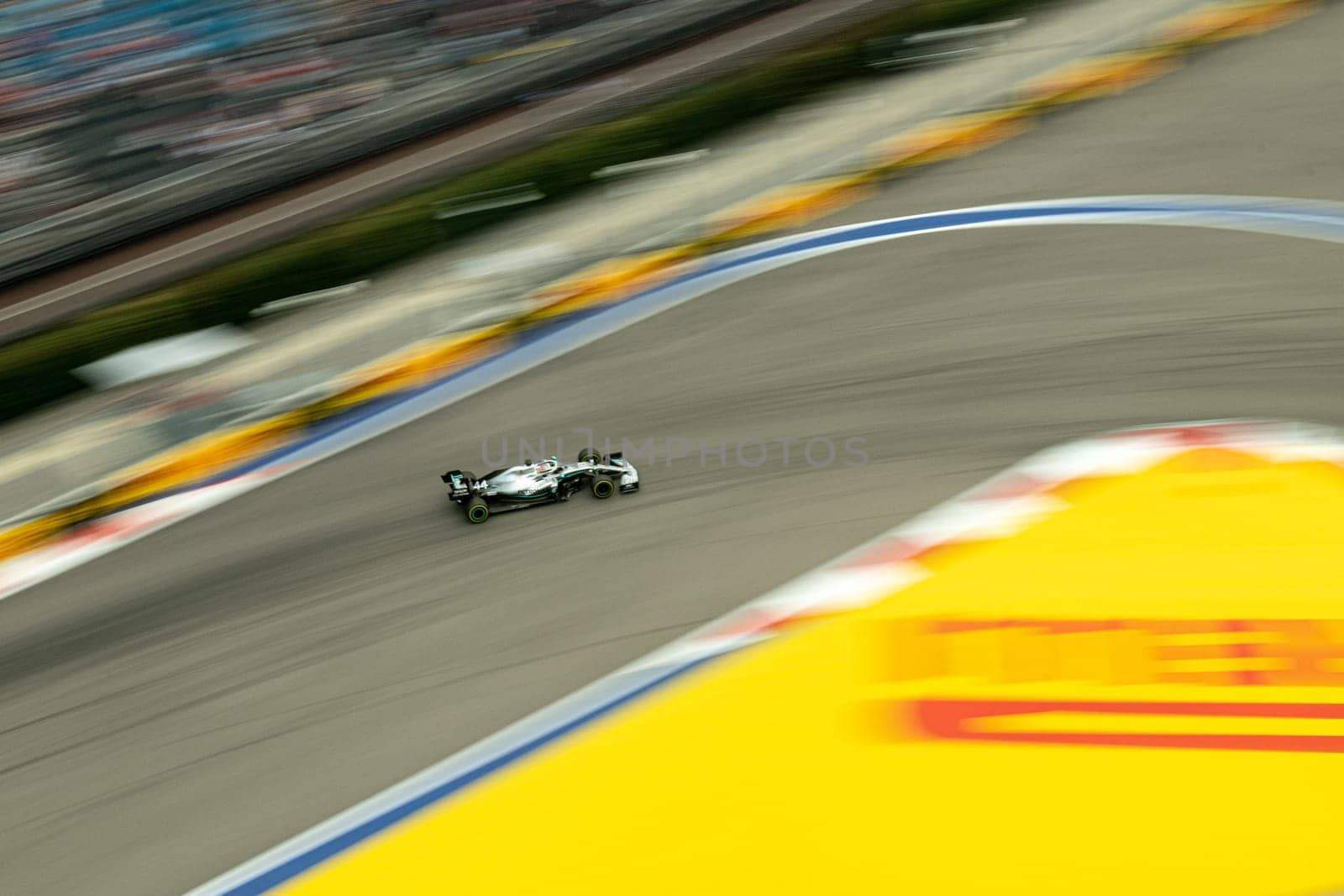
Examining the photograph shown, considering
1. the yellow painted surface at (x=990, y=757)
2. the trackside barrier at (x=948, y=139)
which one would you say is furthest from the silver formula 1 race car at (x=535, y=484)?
the trackside barrier at (x=948, y=139)

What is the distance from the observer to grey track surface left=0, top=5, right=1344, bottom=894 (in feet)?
19.8

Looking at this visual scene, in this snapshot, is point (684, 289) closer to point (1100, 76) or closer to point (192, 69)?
point (1100, 76)

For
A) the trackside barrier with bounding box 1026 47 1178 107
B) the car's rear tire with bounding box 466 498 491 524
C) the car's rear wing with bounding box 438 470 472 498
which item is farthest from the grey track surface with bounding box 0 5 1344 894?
the trackside barrier with bounding box 1026 47 1178 107

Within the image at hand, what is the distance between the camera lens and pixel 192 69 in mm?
13453

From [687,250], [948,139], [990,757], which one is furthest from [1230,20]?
[990,757]

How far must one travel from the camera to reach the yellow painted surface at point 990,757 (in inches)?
197

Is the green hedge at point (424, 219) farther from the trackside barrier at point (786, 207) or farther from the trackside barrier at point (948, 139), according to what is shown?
the trackside barrier at point (786, 207)

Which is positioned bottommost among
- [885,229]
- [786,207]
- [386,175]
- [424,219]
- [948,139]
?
[885,229]

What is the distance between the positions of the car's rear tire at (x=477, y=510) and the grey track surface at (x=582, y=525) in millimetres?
114

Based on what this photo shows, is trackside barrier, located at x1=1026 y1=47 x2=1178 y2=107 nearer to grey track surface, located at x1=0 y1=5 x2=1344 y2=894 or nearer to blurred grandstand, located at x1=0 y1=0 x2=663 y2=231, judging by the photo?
grey track surface, located at x1=0 y1=5 x2=1344 y2=894

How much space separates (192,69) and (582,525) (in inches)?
370

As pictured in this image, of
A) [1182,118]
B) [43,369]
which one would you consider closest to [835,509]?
[1182,118]

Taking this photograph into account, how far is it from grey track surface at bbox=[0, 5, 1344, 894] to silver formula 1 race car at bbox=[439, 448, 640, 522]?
0.12 m

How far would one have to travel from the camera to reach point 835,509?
6.84m
